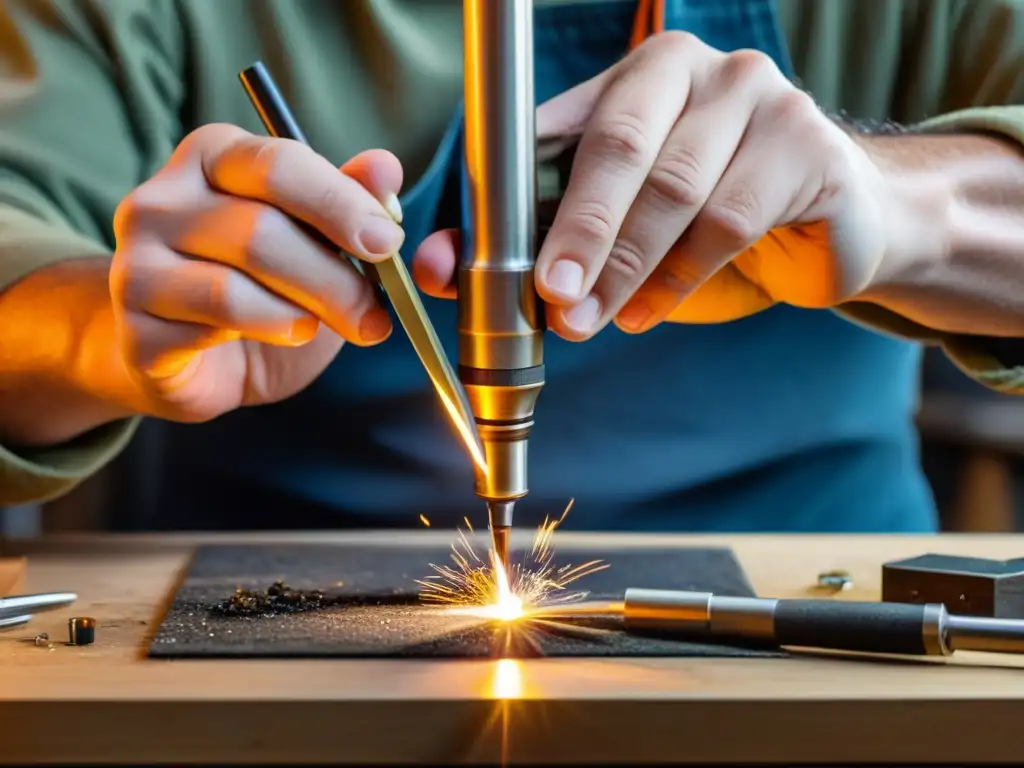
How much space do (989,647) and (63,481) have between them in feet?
1.92

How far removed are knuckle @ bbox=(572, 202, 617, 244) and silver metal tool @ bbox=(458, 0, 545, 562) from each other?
0.02 metres

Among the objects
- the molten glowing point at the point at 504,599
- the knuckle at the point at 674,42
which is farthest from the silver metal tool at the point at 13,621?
the knuckle at the point at 674,42

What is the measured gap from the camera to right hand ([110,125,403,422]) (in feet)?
2.01

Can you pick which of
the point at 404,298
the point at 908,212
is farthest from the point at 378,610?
the point at 908,212

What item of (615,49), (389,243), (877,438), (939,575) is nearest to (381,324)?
(389,243)

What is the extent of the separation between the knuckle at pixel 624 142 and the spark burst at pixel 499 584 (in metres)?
0.23

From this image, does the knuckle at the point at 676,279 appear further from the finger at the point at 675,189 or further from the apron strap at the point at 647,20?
the apron strap at the point at 647,20

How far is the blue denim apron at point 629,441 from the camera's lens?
3.48 ft

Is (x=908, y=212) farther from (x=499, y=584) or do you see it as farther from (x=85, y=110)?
(x=85, y=110)

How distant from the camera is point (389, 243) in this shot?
0.61 meters

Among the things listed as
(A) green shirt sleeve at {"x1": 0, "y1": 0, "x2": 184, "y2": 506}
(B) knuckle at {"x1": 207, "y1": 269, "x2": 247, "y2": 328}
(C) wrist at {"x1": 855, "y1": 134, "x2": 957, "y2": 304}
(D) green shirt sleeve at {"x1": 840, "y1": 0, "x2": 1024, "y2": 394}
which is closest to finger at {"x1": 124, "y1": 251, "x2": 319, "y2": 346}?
(B) knuckle at {"x1": 207, "y1": 269, "x2": 247, "y2": 328}

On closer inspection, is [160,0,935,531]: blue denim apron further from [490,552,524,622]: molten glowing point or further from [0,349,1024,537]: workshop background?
[0,349,1024,537]: workshop background

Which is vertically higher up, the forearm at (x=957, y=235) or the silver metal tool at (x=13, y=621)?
the forearm at (x=957, y=235)

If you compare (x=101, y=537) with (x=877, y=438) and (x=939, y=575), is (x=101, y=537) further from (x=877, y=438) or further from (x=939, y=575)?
(x=877, y=438)
